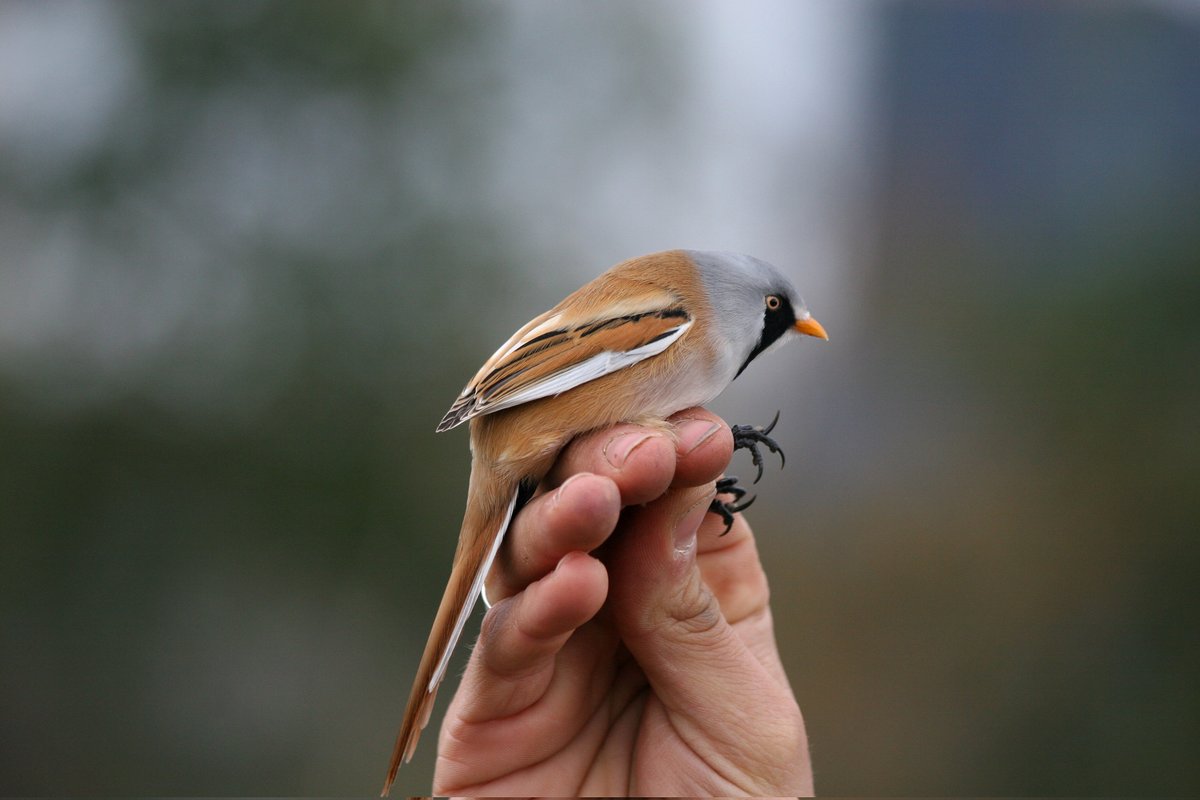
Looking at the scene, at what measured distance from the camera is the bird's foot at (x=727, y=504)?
168cm

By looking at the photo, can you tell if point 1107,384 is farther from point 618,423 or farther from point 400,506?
point 618,423

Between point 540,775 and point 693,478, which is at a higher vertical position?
point 693,478

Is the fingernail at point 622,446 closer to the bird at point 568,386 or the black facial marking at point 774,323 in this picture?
the bird at point 568,386

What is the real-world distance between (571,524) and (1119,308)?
15.6 ft

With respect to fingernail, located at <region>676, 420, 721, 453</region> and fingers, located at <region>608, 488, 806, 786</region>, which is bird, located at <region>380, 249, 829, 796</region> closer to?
fingernail, located at <region>676, 420, 721, 453</region>

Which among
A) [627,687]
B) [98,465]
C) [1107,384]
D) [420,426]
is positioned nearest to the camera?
[627,687]

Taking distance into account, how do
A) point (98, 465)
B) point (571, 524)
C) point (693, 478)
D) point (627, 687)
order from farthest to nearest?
point (98, 465)
point (627, 687)
point (693, 478)
point (571, 524)

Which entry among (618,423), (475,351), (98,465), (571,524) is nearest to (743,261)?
(618,423)

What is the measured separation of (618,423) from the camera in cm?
147

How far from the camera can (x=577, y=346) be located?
59.3 inches

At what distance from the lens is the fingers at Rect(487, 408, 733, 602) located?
1282 millimetres

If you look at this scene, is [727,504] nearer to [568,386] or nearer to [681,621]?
[681,621]

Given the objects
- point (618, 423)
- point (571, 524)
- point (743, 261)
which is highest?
point (743, 261)

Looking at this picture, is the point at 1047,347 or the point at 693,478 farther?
the point at 1047,347
